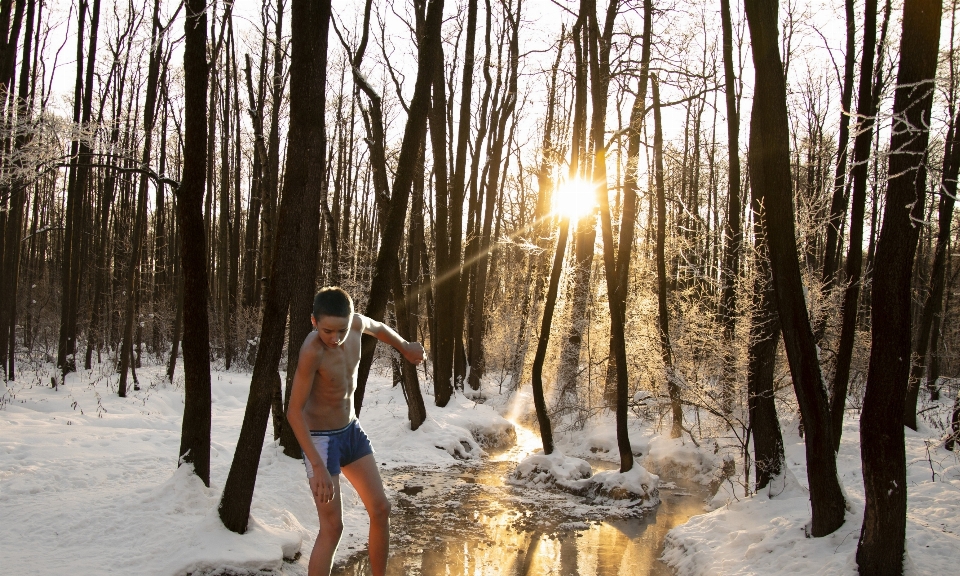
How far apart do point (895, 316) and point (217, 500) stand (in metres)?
5.23

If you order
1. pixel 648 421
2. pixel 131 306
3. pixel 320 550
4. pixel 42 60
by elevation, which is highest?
pixel 42 60

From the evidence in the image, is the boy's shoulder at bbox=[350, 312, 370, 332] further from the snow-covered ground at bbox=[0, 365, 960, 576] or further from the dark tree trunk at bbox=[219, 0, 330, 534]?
the snow-covered ground at bbox=[0, 365, 960, 576]

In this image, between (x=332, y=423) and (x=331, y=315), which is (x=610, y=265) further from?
(x=331, y=315)

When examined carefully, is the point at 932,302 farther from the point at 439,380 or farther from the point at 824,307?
the point at 439,380

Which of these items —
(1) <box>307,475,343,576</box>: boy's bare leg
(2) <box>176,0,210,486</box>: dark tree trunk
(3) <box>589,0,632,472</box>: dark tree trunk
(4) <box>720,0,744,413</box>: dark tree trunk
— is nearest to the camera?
(1) <box>307,475,343,576</box>: boy's bare leg

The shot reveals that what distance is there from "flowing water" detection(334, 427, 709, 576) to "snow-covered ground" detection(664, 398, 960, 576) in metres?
0.46

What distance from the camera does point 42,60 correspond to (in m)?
17.3

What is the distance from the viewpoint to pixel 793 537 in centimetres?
526

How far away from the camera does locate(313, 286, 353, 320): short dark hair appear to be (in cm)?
353

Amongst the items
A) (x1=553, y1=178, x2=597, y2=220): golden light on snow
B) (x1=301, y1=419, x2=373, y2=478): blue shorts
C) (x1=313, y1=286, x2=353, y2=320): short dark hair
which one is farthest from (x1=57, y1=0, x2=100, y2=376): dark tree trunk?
(x1=313, y1=286, x2=353, y2=320): short dark hair

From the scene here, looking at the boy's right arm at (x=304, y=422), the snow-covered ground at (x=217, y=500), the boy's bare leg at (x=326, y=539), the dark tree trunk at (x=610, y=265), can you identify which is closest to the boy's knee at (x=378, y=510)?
the boy's bare leg at (x=326, y=539)

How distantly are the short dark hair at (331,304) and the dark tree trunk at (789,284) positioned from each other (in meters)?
3.47

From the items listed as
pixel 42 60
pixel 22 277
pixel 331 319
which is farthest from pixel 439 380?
pixel 22 277

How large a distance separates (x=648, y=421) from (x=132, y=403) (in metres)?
10.5
